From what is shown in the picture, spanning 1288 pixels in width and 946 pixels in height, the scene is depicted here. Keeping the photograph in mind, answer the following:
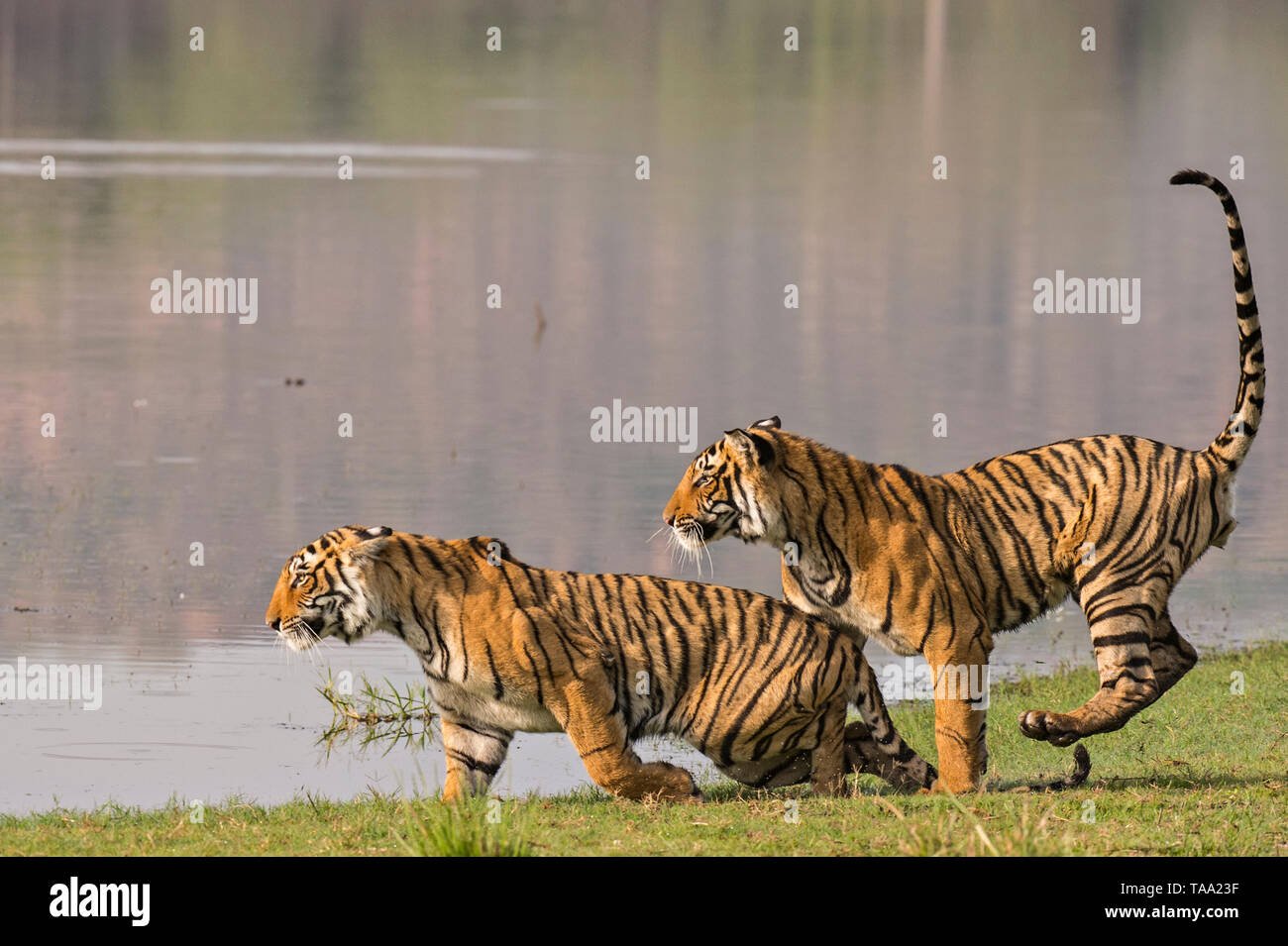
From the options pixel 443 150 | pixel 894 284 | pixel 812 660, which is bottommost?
pixel 812 660

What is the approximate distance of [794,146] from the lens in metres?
38.7

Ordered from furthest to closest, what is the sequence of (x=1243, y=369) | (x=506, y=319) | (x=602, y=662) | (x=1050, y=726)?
(x=506, y=319) < (x=1243, y=369) < (x=1050, y=726) < (x=602, y=662)

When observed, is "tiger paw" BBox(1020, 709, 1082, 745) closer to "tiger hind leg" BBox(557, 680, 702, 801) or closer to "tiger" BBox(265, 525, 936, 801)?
"tiger" BBox(265, 525, 936, 801)

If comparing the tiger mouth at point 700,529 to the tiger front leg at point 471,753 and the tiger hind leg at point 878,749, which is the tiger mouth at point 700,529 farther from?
the tiger front leg at point 471,753

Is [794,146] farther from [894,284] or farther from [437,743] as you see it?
[437,743]

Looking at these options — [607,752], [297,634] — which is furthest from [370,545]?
[607,752]

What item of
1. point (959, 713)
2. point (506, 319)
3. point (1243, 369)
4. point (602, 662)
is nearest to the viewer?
point (602, 662)

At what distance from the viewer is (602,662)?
805 cm

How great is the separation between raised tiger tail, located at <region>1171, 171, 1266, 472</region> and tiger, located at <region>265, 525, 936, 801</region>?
1793mm

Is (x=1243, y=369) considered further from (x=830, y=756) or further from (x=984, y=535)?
(x=830, y=756)

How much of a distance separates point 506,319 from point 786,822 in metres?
15.9

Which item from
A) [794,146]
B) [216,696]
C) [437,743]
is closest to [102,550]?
[216,696]

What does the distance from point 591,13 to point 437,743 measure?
55.8 meters

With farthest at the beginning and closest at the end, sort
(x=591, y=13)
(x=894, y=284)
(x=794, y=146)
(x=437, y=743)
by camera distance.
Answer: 1. (x=591, y=13)
2. (x=794, y=146)
3. (x=894, y=284)
4. (x=437, y=743)
